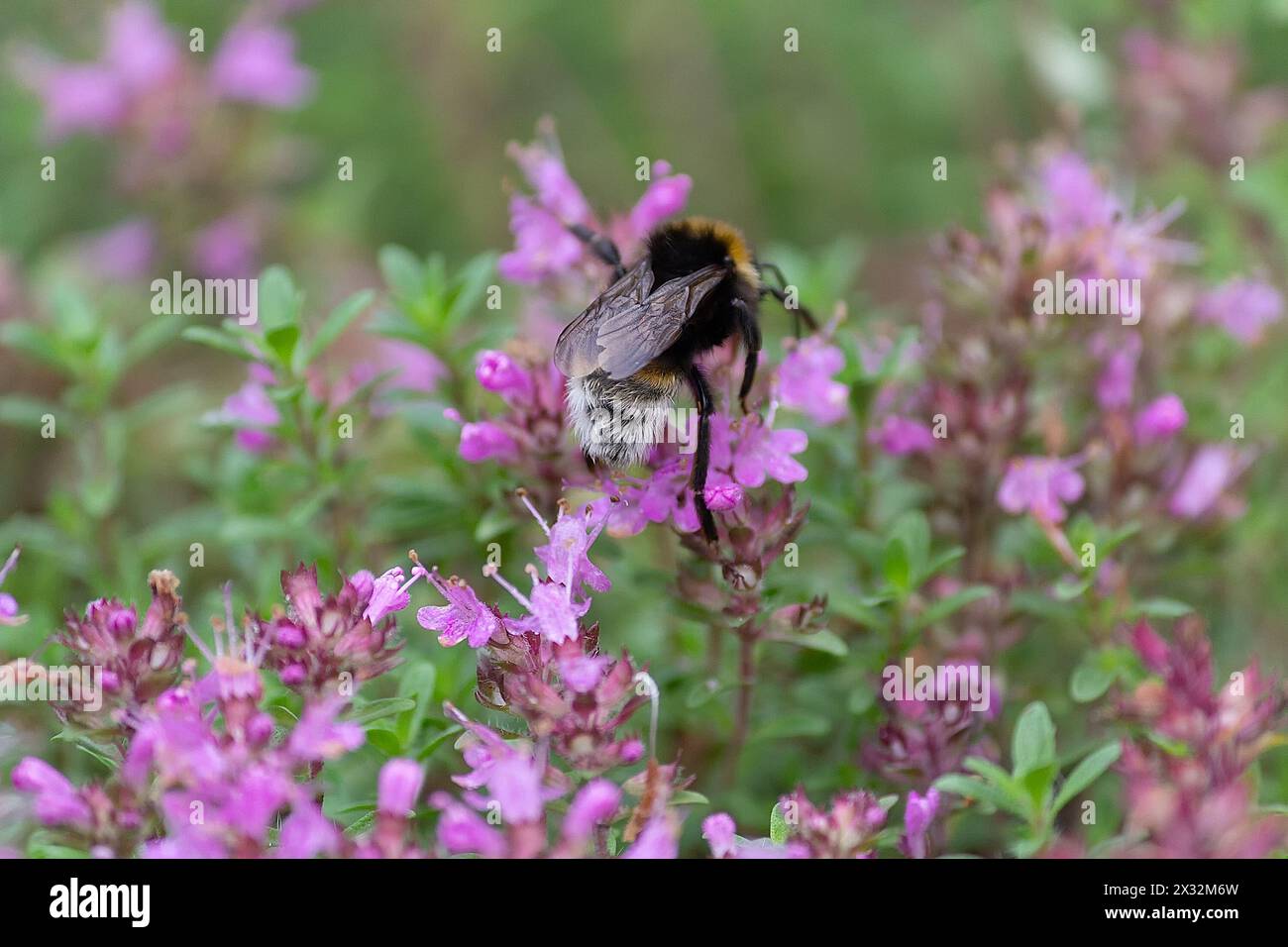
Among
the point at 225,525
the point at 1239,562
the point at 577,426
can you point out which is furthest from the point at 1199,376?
the point at 225,525

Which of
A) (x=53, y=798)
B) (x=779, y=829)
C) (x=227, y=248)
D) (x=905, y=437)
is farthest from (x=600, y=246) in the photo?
(x=227, y=248)

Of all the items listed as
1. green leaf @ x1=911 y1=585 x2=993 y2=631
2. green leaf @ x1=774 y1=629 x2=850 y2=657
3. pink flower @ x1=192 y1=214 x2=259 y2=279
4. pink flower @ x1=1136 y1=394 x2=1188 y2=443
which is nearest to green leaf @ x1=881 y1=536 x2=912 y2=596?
green leaf @ x1=911 y1=585 x2=993 y2=631

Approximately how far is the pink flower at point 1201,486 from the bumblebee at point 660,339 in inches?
39.0

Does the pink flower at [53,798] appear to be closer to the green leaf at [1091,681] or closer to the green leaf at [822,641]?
the green leaf at [822,641]

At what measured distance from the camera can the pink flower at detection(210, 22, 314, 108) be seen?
15.8 ft

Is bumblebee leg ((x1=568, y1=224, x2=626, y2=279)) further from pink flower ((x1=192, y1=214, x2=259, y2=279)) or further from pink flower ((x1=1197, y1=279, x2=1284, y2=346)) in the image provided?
pink flower ((x1=192, y1=214, x2=259, y2=279))

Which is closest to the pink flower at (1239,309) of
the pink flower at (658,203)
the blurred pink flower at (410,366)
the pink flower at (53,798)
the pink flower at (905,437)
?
the pink flower at (905,437)

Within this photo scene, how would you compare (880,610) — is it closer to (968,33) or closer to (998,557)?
(998,557)

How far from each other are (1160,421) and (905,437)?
0.59m

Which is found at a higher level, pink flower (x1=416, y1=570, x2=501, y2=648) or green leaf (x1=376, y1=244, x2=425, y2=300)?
green leaf (x1=376, y1=244, x2=425, y2=300)

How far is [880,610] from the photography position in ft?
9.59

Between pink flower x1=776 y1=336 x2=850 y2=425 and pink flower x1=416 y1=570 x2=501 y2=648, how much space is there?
80 cm

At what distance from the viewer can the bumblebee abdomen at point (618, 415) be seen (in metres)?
2.62

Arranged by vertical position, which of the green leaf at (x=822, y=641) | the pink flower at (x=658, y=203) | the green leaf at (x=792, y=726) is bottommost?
the green leaf at (x=792, y=726)
